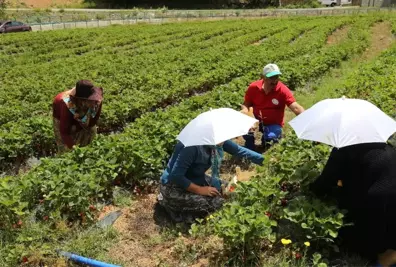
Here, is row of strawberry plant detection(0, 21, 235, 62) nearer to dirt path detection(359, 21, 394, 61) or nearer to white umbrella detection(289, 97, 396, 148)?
dirt path detection(359, 21, 394, 61)

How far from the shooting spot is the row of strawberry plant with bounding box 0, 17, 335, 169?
7.23 meters

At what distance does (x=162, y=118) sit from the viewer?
24.3 ft

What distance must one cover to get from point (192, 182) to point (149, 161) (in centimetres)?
119

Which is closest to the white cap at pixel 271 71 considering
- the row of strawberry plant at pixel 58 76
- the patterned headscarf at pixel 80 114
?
the patterned headscarf at pixel 80 114

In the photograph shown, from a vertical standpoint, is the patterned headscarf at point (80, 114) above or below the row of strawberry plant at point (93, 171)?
above

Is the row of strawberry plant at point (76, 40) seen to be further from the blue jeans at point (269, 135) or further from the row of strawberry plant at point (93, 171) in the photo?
the blue jeans at point (269, 135)

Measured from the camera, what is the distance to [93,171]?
5.24m

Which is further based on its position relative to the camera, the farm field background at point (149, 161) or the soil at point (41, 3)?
the soil at point (41, 3)

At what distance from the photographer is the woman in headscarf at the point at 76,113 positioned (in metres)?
5.59

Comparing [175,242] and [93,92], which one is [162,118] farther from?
[175,242]

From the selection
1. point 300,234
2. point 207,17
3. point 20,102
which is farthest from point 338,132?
point 207,17

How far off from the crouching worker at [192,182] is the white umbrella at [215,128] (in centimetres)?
22

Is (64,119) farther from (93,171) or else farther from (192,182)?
(192,182)

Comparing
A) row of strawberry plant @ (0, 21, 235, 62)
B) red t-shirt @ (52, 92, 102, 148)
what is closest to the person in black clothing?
red t-shirt @ (52, 92, 102, 148)
